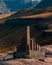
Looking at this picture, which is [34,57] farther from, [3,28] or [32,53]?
[3,28]

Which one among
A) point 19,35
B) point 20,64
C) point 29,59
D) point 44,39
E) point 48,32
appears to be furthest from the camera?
point 19,35

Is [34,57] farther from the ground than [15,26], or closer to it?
closer to it

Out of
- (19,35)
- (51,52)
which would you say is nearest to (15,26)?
(19,35)

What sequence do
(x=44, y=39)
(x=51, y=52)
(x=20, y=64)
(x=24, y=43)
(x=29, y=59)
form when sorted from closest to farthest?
(x=20, y=64) → (x=29, y=59) → (x=24, y=43) → (x=51, y=52) → (x=44, y=39)

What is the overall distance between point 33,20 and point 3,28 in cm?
1594

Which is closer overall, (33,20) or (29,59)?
(29,59)

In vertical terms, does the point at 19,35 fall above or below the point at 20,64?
above

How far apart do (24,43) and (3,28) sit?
104516 mm

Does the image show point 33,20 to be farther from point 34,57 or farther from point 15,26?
point 34,57

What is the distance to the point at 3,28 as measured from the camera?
Answer: 167 meters

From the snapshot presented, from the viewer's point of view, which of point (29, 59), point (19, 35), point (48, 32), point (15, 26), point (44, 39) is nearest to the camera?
point (29, 59)

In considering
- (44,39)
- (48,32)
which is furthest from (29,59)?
(48,32)

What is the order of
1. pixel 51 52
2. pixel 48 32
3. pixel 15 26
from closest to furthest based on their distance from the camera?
pixel 51 52, pixel 48 32, pixel 15 26

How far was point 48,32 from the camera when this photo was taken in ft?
395
